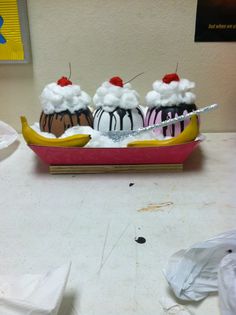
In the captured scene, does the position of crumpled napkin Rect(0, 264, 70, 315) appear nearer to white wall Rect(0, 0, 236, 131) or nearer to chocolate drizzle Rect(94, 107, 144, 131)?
chocolate drizzle Rect(94, 107, 144, 131)

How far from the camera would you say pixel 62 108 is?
682 mm

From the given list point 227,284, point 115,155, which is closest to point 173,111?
point 115,155

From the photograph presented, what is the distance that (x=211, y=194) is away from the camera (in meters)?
0.61

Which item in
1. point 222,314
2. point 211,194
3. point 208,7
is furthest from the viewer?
point 208,7

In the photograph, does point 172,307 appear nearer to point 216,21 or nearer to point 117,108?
point 117,108

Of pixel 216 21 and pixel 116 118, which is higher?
pixel 216 21

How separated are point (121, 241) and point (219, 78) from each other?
49cm

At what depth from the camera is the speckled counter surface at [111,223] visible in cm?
42

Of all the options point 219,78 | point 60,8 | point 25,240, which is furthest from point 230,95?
point 25,240

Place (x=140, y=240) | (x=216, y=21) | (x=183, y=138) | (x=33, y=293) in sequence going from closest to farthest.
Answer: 1. (x=33, y=293)
2. (x=140, y=240)
3. (x=183, y=138)
4. (x=216, y=21)

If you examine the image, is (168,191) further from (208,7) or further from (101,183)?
(208,7)

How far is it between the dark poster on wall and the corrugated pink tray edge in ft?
0.87

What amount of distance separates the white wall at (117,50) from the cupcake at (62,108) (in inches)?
5.4

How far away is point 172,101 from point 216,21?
23 cm
